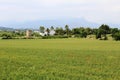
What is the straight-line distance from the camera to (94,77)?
56.7 feet

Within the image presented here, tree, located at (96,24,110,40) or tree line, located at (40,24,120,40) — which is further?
tree, located at (96,24,110,40)

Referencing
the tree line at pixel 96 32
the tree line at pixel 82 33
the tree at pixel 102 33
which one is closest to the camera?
the tree line at pixel 96 32

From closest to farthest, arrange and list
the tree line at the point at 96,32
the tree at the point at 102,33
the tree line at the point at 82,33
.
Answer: the tree line at the point at 96,32 → the tree line at the point at 82,33 → the tree at the point at 102,33

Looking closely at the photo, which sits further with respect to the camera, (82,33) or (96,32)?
(82,33)

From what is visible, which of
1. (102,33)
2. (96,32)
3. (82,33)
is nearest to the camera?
(96,32)

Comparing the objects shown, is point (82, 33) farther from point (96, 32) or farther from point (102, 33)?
point (102, 33)

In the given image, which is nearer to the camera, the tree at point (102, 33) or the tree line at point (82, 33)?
the tree line at point (82, 33)

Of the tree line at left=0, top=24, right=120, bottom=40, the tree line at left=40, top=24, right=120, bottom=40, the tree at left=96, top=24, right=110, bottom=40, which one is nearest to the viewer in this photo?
the tree line at left=40, top=24, right=120, bottom=40

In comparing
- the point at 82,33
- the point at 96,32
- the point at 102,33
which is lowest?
the point at 82,33

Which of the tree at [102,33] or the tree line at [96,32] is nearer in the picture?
the tree line at [96,32]

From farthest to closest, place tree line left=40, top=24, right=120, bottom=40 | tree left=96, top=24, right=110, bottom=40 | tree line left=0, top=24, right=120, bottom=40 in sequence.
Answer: tree left=96, top=24, right=110, bottom=40, tree line left=0, top=24, right=120, bottom=40, tree line left=40, top=24, right=120, bottom=40

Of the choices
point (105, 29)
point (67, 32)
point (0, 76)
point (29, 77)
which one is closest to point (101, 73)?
point (29, 77)

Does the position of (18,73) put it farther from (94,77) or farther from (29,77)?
(94,77)

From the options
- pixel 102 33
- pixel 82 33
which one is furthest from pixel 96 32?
pixel 82 33
